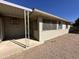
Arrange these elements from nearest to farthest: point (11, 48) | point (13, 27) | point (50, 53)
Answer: point (50, 53)
point (11, 48)
point (13, 27)

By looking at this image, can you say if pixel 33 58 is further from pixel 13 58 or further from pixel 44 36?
pixel 44 36

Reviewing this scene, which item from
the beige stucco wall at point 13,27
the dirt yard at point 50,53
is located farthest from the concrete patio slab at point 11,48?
the beige stucco wall at point 13,27

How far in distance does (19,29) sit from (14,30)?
694 millimetres

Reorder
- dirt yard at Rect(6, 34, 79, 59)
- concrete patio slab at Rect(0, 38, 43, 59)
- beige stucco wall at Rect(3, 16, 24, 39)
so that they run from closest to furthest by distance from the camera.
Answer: dirt yard at Rect(6, 34, 79, 59) < concrete patio slab at Rect(0, 38, 43, 59) < beige stucco wall at Rect(3, 16, 24, 39)

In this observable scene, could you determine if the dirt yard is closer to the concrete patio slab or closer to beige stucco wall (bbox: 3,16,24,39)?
the concrete patio slab

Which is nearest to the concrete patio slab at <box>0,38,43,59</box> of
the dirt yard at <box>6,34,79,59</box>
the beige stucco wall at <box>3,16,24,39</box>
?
the dirt yard at <box>6,34,79,59</box>

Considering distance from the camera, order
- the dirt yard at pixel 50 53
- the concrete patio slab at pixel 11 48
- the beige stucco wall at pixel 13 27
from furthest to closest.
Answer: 1. the beige stucco wall at pixel 13 27
2. the concrete patio slab at pixel 11 48
3. the dirt yard at pixel 50 53

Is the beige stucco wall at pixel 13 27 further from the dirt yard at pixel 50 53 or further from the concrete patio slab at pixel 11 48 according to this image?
the dirt yard at pixel 50 53

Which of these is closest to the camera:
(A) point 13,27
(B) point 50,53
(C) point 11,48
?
(B) point 50,53

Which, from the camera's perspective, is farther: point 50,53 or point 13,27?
point 13,27

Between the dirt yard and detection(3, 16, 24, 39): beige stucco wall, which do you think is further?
detection(3, 16, 24, 39): beige stucco wall

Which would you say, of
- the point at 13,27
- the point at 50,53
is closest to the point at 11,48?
the point at 50,53

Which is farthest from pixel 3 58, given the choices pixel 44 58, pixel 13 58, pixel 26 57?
pixel 44 58

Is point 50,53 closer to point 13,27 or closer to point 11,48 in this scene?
point 11,48
